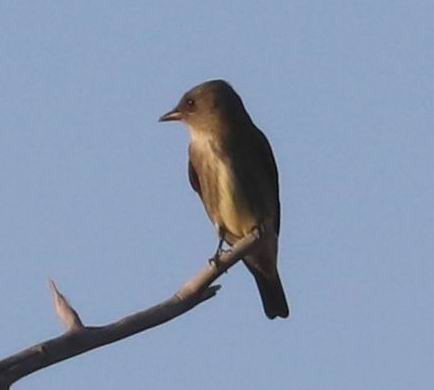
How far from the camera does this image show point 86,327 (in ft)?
25.7

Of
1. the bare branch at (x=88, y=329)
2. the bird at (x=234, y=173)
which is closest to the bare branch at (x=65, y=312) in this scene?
the bare branch at (x=88, y=329)

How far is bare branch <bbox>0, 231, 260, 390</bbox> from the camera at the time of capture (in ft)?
24.5

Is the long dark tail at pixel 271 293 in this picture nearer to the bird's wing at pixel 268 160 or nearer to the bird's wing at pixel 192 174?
the bird's wing at pixel 268 160

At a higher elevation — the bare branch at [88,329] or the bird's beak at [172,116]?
the bird's beak at [172,116]

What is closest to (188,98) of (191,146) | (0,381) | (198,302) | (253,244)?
(191,146)

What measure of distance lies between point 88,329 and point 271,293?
3.45m

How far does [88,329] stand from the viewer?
25.6ft

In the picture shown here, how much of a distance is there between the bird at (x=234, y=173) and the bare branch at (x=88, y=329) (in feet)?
8.38

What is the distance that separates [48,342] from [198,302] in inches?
35.7

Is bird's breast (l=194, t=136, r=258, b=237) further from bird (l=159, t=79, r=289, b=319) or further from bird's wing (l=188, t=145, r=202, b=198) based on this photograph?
bird's wing (l=188, t=145, r=202, b=198)

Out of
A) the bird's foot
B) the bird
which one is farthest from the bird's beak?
the bird's foot

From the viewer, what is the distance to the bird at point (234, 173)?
11.1 m

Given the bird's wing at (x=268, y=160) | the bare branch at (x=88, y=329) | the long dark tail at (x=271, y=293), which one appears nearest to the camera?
the bare branch at (x=88, y=329)

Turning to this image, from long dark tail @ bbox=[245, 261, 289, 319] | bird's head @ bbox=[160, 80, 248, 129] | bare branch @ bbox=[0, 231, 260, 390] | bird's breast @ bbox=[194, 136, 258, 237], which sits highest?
bird's head @ bbox=[160, 80, 248, 129]
